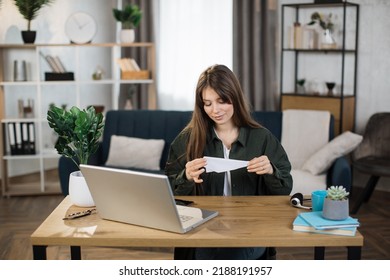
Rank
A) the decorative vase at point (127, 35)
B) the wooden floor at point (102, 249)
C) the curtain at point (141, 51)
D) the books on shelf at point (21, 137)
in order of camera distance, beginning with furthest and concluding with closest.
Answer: the curtain at point (141, 51)
the decorative vase at point (127, 35)
the books on shelf at point (21, 137)
the wooden floor at point (102, 249)

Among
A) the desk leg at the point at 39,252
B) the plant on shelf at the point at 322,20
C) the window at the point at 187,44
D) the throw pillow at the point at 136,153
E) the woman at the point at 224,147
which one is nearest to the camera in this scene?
the desk leg at the point at 39,252

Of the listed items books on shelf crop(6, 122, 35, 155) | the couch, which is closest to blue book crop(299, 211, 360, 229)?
the couch

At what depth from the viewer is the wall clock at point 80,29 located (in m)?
4.88

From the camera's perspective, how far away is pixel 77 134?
79.7 inches

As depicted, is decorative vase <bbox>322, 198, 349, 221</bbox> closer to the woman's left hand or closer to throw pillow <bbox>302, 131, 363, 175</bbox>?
the woman's left hand

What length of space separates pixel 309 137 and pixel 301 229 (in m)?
2.48

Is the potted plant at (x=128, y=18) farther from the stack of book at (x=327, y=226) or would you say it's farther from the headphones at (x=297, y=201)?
the stack of book at (x=327, y=226)

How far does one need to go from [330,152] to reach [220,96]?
6.06 feet

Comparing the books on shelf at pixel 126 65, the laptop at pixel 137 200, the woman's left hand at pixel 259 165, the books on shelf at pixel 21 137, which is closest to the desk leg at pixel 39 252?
the laptop at pixel 137 200

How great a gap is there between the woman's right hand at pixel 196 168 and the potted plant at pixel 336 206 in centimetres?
40

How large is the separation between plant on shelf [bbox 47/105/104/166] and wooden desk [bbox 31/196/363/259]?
0.23 meters

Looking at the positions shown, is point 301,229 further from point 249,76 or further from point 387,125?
point 249,76

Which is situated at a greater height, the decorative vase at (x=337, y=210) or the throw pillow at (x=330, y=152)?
the decorative vase at (x=337, y=210)

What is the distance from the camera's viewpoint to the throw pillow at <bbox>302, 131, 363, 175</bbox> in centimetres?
389
